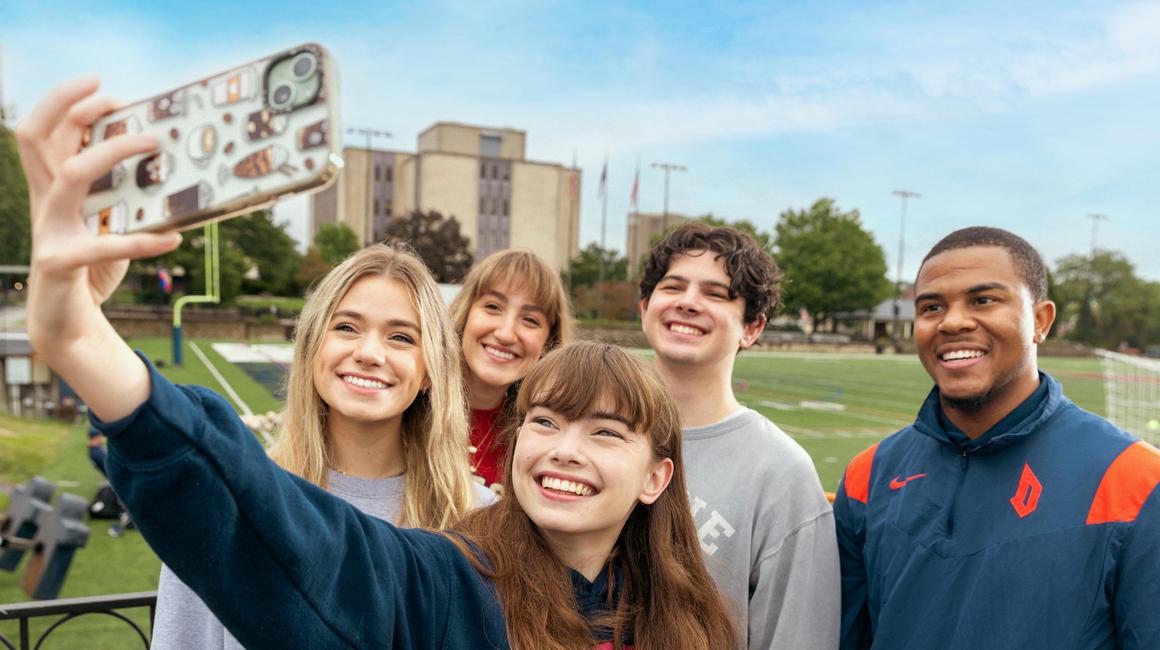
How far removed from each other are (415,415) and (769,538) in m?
1.06

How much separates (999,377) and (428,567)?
1755 mm

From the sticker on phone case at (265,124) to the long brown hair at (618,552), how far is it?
86 cm

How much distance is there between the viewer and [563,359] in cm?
188

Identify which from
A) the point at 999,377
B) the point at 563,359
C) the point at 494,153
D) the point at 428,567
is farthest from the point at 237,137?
the point at 494,153

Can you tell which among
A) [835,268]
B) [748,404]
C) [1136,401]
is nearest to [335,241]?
[835,268]

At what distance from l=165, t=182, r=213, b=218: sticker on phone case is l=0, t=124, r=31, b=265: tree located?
3382cm

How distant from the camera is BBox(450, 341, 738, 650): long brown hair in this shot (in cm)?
162

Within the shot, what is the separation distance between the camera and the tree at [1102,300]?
78.4 meters

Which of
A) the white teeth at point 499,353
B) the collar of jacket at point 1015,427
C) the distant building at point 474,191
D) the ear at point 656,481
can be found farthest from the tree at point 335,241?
the ear at point 656,481

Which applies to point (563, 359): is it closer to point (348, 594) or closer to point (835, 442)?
point (348, 594)

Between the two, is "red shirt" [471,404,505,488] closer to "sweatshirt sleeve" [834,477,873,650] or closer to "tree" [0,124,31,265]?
"sweatshirt sleeve" [834,477,873,650]

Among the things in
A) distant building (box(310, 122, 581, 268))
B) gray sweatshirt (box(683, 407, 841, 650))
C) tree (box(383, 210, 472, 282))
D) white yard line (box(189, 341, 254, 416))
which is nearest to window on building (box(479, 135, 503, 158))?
distant building (box(310, 122, 581, 268))

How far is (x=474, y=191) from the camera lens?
7075cm

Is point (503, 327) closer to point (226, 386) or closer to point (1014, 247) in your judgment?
point (1014, 247)
